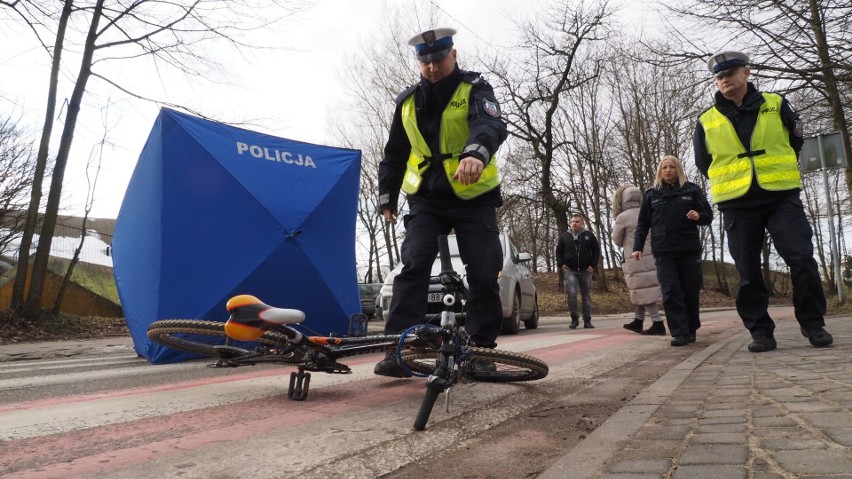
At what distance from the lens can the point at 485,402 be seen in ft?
9.58

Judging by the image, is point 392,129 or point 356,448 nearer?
point 356,448

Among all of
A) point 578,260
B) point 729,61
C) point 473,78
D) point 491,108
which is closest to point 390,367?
point 491,108

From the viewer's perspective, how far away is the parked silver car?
8.06m

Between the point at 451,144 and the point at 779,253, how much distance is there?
9.26 feet

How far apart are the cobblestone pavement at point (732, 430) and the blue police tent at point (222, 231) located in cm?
353

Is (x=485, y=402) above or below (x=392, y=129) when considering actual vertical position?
below

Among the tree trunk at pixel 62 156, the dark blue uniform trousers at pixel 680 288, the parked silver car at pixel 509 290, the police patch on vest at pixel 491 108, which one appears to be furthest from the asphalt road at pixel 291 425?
the tree trunk at pixel 62 156

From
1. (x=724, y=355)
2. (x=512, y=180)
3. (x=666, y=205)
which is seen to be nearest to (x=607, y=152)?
(x=512, y=180)

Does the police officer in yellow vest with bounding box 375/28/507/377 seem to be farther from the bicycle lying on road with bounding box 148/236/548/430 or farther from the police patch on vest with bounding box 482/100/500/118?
the bicycle lying on road with bounding box 148/236/548/430

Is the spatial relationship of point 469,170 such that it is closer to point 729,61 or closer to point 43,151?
point 729,61

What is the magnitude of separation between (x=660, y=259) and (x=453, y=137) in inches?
143

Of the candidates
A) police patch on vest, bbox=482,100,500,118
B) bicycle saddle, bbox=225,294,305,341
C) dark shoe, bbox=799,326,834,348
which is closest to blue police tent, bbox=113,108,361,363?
bicycle saddle, bbox=225,294,305,341

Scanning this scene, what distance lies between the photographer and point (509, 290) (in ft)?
28.8

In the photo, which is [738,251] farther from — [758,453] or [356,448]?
[356,448]
